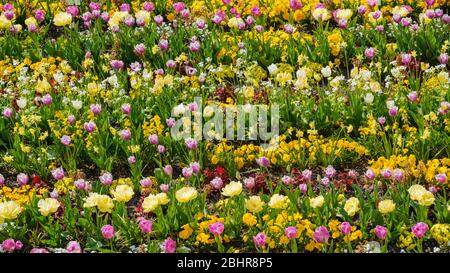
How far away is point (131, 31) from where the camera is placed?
787 cm

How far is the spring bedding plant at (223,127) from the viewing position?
525cm

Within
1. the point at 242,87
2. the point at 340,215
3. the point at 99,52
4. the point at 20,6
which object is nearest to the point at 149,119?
the point at 242,87

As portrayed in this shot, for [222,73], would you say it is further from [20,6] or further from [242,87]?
[20,6]

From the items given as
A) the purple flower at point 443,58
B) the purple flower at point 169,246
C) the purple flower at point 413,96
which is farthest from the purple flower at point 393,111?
the purple flower at point 169,246

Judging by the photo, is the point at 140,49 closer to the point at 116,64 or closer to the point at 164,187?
the point at 116,64

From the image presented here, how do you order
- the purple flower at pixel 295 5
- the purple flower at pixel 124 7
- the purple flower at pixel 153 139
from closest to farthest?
1. the purple flower at pixel 153 139
2. the purple flower at pixel 295 5
3. the purple flower at pixel 124 7

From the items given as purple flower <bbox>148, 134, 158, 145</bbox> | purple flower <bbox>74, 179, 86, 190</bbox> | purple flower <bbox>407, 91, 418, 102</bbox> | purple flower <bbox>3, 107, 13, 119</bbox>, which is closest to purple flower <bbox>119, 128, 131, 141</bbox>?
purple flower <bbox>148, 134, 158, 145</bbox>

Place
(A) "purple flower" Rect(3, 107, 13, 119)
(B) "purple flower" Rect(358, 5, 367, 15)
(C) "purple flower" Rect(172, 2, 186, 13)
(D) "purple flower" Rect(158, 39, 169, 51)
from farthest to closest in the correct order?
(C) "purple flower" Rect(172, 2, 186, 13), (B) "purple flower" Rect(358, 5, 367, 15), (D) "purple flower" Rect(158, 39, 169, 51), (A) "purple flower" Rect(3, 107, 13, 119)

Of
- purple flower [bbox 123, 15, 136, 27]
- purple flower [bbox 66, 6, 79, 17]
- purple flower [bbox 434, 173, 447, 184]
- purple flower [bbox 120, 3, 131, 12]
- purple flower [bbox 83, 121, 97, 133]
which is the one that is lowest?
purple flower [bbox 434, 173, 447, 184]

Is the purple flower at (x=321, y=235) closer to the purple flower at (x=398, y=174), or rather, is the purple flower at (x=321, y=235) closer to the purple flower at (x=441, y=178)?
the purple flower at (x=398, y=174)

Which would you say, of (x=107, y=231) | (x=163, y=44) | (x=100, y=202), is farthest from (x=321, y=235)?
(x=163, y=44)

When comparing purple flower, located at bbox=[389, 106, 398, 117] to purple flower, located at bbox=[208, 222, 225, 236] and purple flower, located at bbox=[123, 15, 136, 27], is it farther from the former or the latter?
purple flower, located at bbox=[123, 15, 136, 27]

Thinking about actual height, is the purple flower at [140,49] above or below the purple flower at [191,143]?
above

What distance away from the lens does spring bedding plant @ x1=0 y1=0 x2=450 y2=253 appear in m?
5.25
